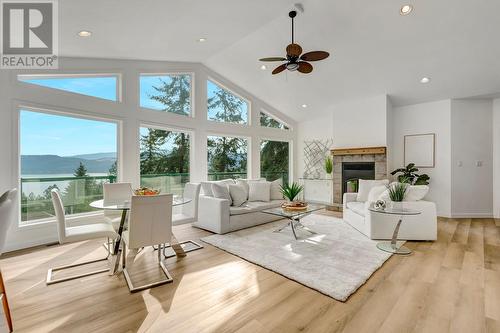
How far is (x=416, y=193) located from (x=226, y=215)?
3.16 m

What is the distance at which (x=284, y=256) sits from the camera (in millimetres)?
3299

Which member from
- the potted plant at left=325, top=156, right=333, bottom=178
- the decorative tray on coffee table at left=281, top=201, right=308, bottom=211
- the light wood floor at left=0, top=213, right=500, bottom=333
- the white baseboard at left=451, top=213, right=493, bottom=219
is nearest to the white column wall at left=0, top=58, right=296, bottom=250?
the light wood floor at left=0, top=213, right=500, bottom=333

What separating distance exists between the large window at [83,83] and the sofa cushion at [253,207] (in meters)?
3.09

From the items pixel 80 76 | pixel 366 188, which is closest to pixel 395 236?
pixel 366 188

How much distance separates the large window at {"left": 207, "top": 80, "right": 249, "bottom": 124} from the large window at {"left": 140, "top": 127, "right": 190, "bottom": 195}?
3.55 ft

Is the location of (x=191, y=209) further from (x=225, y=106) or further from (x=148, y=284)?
(x=225, y=106)

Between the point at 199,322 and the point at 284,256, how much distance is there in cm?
157

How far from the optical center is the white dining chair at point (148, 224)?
2.53 m

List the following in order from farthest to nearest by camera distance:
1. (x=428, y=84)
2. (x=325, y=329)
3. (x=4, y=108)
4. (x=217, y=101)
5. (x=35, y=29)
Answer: (x=217, y=101), (x=428, y=84), (x=4, y=108), (x=35, y=29), (x=325, y=329)

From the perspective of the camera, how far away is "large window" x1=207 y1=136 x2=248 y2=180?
254 inches

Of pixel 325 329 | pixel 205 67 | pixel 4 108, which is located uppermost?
pixel 205 67

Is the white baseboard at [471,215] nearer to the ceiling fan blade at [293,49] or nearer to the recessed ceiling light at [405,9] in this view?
the recessed ceiling light at [405,9]

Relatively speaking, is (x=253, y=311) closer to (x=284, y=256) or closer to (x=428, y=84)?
(x=284, y=256)

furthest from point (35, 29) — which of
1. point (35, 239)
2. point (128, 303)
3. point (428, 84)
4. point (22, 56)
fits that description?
point (428, 84)
